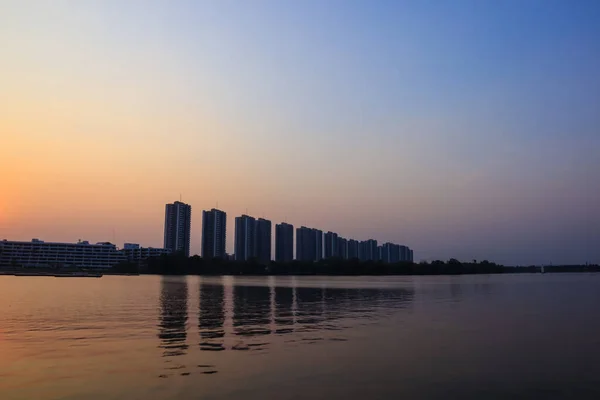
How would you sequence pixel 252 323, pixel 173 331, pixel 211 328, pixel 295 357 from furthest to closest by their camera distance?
pixel 252 323 → pixel 211 328 → pixel 173 331 → pixel 295 357

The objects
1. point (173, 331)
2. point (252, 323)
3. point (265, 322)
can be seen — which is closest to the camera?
point (173, 331)

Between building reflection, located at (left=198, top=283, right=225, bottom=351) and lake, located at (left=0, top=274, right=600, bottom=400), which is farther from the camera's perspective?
building reflection, located at (left=198, top=283, right=225, bottom=351)

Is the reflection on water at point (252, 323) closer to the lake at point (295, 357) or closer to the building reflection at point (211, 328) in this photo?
the building reflection at point (211, 328)

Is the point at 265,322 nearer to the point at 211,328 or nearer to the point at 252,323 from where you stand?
the point at 252,323

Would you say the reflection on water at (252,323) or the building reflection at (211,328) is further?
the reflection on water at (252,323)

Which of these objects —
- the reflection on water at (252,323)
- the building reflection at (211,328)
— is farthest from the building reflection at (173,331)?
the building reflection at (211,328)

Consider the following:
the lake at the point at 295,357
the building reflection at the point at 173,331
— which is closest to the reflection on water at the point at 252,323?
the building reflection at the point at 173,331

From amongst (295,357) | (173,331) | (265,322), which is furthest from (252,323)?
(295,357)

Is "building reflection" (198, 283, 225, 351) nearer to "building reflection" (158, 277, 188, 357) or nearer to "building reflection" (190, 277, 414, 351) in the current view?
"building reflection" (190, 277, 414, 351)

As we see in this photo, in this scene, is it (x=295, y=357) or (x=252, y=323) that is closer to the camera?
(x=295, y=357)

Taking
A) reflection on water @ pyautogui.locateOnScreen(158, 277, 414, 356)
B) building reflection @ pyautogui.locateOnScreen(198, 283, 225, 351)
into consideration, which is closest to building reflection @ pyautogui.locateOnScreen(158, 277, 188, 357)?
reflection on water @ pyautogui.locateOnScreen(158, 277, 414, 356)

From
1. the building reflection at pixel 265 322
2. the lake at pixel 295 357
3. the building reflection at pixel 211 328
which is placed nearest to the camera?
the lake at pixel 295 357

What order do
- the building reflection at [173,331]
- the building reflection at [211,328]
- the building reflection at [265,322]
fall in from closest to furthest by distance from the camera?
the building reflection at [173,331]
the building reflection at [211,328]
the building reflection at [265,322]

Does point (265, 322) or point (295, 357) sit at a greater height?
point (295, 357)
